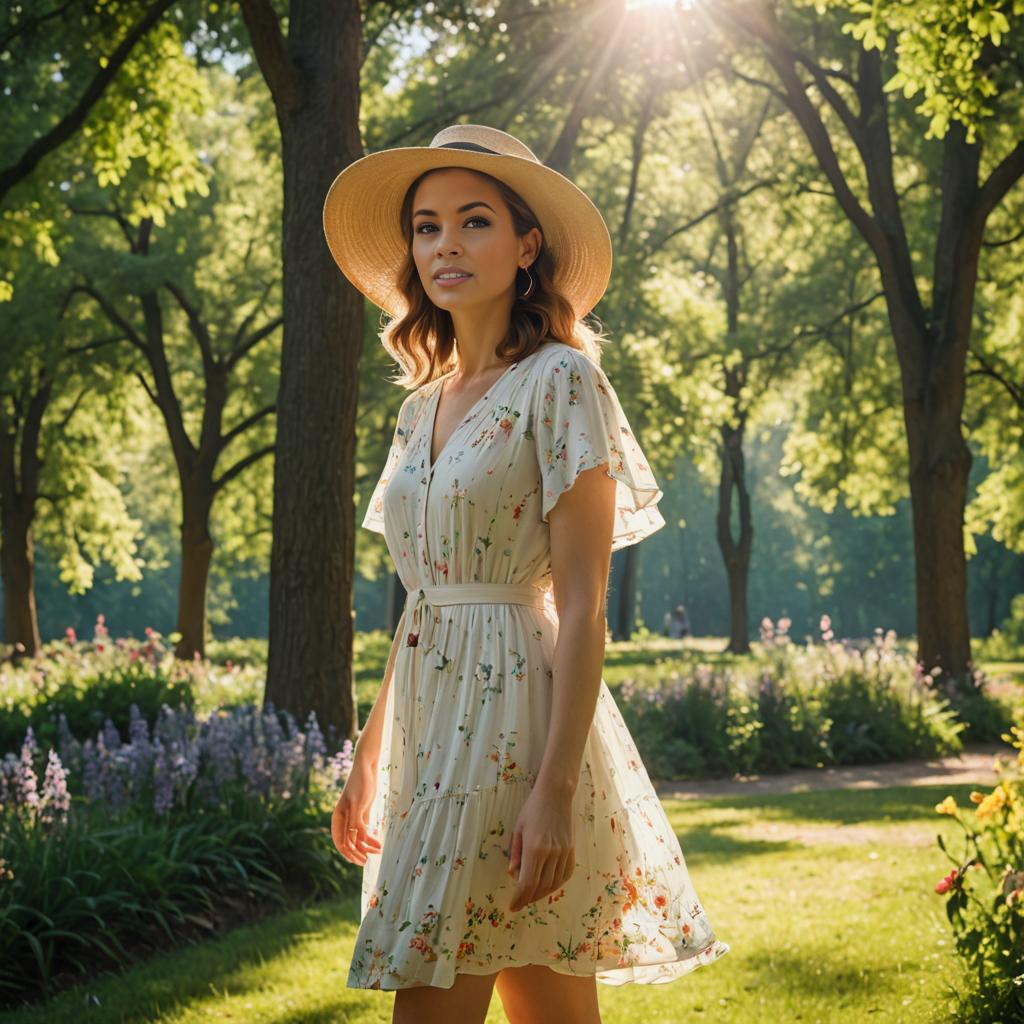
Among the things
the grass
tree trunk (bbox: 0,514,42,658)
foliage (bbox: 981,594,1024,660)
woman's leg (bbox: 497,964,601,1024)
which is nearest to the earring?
woman's leg (bbox: 497,964,601,1024)

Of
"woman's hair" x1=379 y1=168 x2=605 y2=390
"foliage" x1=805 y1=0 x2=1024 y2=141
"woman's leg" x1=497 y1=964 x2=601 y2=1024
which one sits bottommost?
A: "woman's leg" x1=497 y1=964 x2=601 y2=1024

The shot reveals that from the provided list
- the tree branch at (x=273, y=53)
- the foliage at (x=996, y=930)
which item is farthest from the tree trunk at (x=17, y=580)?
the foliage at (x=996, y=930)

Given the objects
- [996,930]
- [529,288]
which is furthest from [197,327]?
[529,288]

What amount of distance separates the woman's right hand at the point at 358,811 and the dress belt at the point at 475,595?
407 mm

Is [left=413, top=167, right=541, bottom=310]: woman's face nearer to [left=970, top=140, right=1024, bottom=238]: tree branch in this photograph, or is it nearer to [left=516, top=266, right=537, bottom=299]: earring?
[left=516, top=266, right=537, bottom=299]: earring

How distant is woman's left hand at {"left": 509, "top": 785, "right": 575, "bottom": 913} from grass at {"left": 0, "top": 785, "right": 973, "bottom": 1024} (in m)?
2.74

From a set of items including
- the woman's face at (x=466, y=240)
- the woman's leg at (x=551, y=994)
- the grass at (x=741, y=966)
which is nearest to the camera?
the woman's leg at (x=551, y=994)

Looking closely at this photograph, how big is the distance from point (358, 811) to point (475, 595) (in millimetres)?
655

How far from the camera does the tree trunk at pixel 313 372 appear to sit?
27.9ft

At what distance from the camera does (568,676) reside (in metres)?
2.44

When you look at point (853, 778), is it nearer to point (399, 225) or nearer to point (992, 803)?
point (992, 803)

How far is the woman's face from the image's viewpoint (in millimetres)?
2875

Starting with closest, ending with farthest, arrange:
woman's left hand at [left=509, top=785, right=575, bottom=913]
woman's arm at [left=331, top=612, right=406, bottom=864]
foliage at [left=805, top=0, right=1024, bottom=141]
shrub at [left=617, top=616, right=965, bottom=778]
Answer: woman's left hand at [left=509, top=785, right=575, bottom=913] < woman's arm at [left=331, top=612, right=406, bottom=864] < foliage at [left=805, top=0, right=1024, bottom=141] < shrub at [left=617, top=616, right=965, bottom=778]

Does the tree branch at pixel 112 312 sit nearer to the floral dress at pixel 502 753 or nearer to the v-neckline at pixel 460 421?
the v-neckline at pixel 460 421
